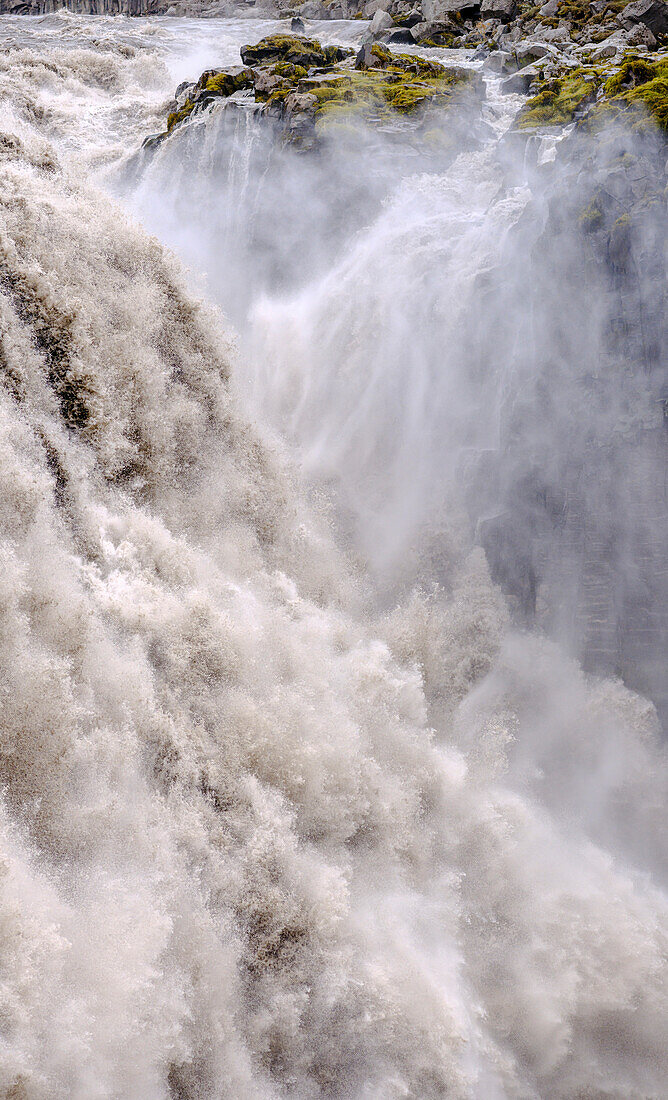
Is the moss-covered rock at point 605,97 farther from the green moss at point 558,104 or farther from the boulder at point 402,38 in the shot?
the boulder at point 402,38

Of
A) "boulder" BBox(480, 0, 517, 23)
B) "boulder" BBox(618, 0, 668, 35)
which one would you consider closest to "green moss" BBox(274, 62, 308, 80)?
"boulder" BBox(480, 0, 517, 23)

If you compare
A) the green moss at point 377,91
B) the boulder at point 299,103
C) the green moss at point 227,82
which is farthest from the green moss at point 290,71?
the boulder at point 299,103

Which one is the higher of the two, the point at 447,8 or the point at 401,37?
the point at 447,8

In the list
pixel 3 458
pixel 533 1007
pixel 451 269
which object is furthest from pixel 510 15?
pixel 533 1007

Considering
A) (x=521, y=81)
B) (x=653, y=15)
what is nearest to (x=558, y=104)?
(x=521, y=81)

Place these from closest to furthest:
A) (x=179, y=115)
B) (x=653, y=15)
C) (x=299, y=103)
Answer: (x=299, y=103)
(x=179, y=115)
(x=653, y=15)

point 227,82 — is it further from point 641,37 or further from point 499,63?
point 641,37
